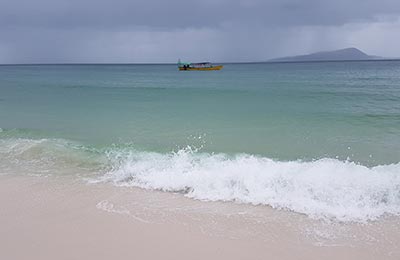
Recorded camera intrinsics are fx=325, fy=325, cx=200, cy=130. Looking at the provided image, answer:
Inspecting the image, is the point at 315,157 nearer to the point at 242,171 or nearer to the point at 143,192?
the point at 242,171

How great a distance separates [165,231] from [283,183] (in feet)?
10.5

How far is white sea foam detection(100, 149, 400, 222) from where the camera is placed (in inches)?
252

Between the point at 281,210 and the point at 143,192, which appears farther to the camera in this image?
the point at 143,192

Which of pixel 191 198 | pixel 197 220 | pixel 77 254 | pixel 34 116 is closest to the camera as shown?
pixel 77 254

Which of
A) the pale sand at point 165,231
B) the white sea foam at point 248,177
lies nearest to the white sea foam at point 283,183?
the white sea foam at point 248,177

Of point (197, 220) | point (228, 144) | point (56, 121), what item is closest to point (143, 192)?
point (197, 220)

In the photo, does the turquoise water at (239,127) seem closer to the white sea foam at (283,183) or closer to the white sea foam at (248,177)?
the white sea foam at (248,177)

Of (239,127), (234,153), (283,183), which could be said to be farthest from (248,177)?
(239,127)

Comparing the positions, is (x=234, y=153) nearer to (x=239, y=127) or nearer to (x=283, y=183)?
(x=283, y=183)

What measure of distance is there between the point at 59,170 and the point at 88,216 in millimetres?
3183

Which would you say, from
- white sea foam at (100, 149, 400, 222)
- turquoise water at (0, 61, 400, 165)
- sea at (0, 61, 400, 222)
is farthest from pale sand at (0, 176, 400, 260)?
turquoise water at (0, 61, 400, 165)

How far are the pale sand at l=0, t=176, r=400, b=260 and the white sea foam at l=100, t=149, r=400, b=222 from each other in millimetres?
410

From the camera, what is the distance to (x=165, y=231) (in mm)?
5445

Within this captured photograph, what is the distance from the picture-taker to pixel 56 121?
16125 millimetres
